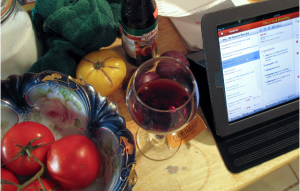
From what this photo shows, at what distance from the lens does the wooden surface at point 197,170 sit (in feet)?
1.27

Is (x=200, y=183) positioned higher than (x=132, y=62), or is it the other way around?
(x=132, y=62)

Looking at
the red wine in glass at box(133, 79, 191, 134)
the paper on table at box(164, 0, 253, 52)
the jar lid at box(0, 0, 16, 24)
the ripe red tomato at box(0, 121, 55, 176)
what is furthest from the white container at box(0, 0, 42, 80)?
the paper on table at box(164, 0, 253, 52)

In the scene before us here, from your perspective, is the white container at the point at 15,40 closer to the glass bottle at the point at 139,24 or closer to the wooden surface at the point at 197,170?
the glass bottle at the point at 139,24

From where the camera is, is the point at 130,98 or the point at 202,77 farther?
the point at 202,77

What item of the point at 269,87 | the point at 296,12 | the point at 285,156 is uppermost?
the point at 296,12

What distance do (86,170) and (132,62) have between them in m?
0.28

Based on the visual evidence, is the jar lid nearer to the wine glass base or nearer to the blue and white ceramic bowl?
the blue and white ceramic bowl

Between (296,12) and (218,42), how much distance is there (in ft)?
0.56

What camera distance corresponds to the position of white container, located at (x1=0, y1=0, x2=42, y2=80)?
357 millimetres

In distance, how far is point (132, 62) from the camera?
0.51 meters

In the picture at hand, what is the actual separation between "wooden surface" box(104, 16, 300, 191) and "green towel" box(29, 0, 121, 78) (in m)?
0.25

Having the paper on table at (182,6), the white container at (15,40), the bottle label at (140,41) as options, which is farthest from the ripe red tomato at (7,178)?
the paper on table at (182,6)

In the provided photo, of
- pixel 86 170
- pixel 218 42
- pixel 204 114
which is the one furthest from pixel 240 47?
→ pixel 86 170

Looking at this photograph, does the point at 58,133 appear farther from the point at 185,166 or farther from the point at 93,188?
the point at 185,166
